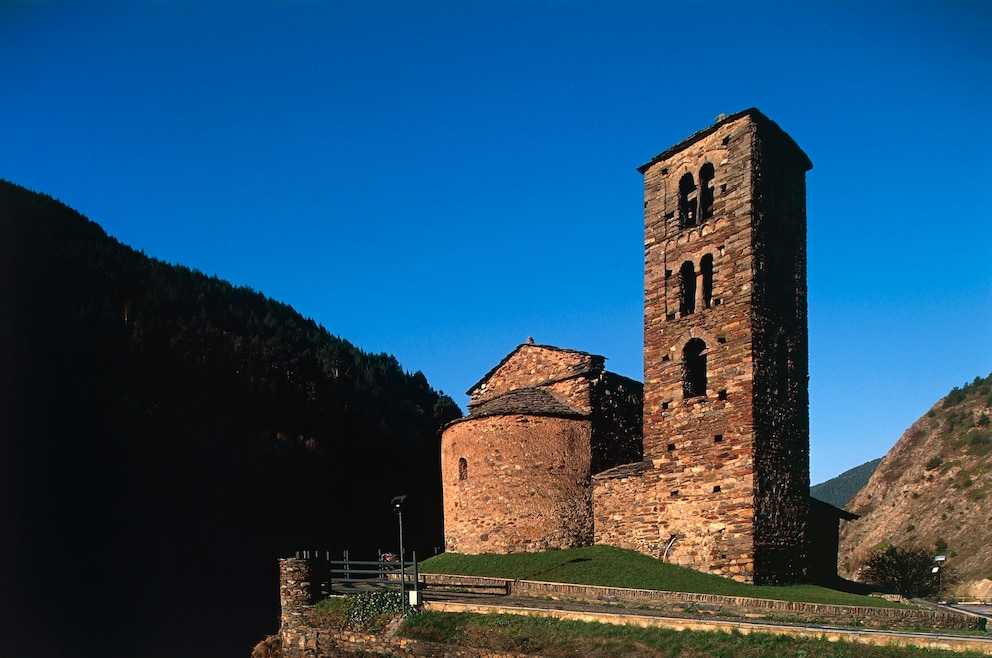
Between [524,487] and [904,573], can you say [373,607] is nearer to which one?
[524,487]

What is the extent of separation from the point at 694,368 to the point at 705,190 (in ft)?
19.0

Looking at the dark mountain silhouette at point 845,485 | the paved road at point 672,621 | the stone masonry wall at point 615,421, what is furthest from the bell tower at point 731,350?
the dark mountain silhouette at point 845,485

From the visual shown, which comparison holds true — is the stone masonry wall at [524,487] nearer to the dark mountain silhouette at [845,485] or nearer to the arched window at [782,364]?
the arched window at [782,364]

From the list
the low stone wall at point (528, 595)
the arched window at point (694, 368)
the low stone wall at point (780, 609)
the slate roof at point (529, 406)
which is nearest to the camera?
the low stone wall at point (780, 609)

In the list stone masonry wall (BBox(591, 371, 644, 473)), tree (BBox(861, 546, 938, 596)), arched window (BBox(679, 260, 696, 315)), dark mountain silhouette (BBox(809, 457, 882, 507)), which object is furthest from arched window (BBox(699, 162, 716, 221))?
dark mountain silhouette (BBox(809, 457, 882, 507))

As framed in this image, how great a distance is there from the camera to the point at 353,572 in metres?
21.5

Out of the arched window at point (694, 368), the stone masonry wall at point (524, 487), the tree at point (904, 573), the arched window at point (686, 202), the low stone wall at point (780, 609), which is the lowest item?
the tree at point (904, 573)

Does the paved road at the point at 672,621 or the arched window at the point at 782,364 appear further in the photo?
the arched window at the point at 782,364

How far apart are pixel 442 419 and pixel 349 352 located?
7.66 meters

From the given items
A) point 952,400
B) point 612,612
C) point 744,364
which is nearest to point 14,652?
point 612,612

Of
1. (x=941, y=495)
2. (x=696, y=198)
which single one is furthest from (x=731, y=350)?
(x=941, y=495)

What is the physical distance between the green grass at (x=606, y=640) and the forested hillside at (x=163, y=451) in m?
13.4

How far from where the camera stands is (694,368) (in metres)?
23.8

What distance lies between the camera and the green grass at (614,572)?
1894 centimetres
